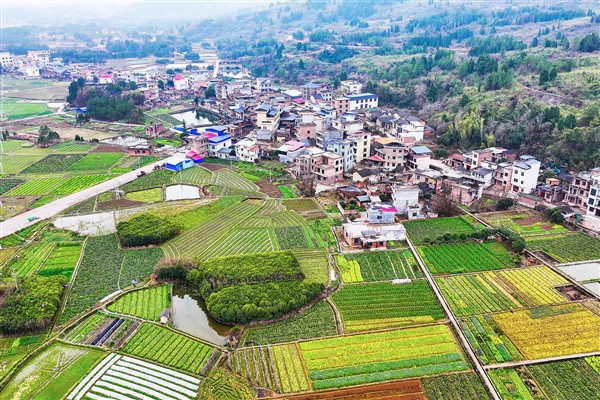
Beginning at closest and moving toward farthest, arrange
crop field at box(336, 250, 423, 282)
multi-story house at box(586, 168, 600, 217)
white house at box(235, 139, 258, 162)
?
crop field at box(336, 250, 423, 282) < multi-story house at box(586, 168, 600, 217) < white house at box(235, 139, 258, 162)

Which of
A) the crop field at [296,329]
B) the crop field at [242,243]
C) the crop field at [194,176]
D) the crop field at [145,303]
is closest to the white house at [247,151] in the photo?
the crop field at [194,176]

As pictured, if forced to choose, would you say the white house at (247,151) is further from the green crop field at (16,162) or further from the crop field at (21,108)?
the crop field at (21,108)

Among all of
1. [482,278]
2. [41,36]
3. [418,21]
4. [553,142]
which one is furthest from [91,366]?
[41,36]

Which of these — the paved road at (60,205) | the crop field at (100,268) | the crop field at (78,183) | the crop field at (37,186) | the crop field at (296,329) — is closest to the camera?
the crop field at (296,329)

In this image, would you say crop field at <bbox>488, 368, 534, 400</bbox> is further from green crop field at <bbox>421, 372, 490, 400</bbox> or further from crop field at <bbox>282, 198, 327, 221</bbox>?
crop field at <bbox>282, 198, 327, 221</bbox>

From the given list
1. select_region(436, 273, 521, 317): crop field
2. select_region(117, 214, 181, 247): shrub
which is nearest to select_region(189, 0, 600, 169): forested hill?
select_region(436, 273, 521, 317): crop field

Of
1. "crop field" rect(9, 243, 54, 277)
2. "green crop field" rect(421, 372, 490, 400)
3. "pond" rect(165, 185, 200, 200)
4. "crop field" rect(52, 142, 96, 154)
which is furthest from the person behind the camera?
"crop field" rect(52, 142, 96, 154)

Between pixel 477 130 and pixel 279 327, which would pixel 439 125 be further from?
pixel 279 327
